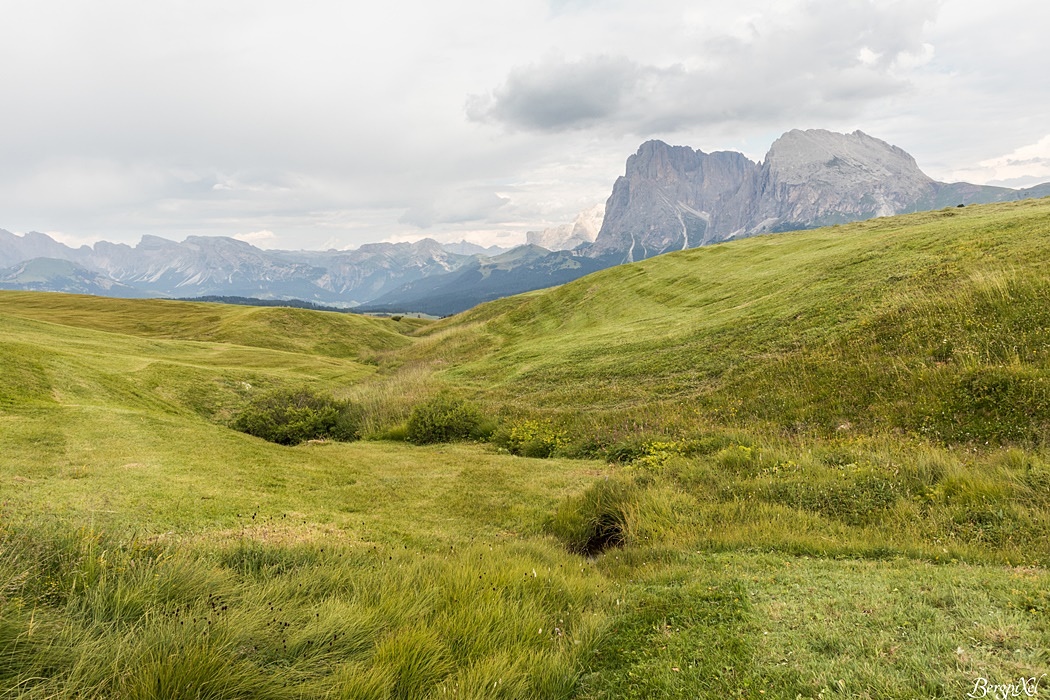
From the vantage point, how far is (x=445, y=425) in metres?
20.9

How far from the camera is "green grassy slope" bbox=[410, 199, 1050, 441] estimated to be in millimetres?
12141

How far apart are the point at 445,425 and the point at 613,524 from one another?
1229 centimetres

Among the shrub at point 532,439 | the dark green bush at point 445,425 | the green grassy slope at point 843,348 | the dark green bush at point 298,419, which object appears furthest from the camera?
the dark green bush at point 298,419

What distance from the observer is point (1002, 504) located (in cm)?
762

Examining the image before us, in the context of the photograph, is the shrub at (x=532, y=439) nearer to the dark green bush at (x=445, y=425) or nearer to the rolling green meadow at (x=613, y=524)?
the rolling green meadow at (x=613, y=524)

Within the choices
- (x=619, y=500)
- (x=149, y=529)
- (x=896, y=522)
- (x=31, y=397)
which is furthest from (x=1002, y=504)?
(x=31, y=397)

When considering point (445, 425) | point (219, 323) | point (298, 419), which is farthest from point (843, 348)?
point (219, 323)

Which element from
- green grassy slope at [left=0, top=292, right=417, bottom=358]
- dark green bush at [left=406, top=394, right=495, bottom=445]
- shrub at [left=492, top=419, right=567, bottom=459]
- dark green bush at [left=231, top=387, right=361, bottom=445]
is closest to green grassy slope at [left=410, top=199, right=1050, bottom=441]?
shrub at [left=492, top=419, right=567, bottom=459]

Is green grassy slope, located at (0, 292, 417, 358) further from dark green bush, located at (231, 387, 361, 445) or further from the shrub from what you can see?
the shrub

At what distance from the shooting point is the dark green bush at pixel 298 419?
2245 cm

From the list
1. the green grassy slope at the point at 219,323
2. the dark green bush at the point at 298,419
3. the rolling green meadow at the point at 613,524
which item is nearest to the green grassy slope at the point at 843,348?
the rolling green meadow at the point at 613,524

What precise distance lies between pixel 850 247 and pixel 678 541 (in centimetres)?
3438

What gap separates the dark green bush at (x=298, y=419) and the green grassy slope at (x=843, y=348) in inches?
317

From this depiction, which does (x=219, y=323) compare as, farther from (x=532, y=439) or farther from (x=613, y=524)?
(x=613, y=524)
